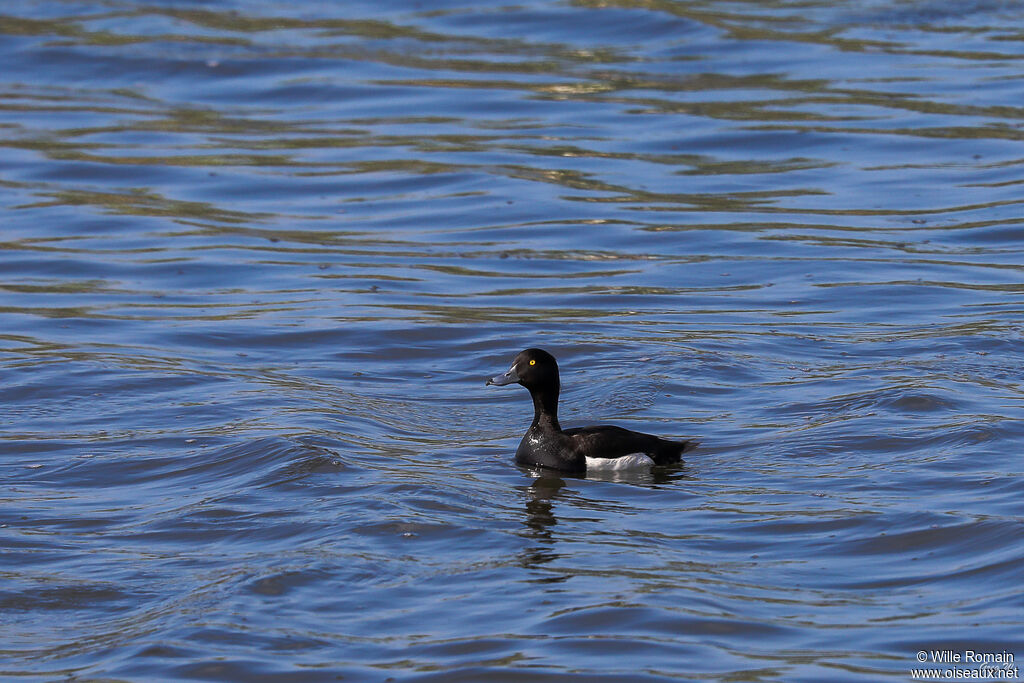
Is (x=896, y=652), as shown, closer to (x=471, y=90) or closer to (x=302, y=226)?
(x=302, y=226)

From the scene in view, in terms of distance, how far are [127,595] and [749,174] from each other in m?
11.0

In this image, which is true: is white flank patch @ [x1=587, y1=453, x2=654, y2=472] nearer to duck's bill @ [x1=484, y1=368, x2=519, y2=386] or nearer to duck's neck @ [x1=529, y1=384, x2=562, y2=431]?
duck's neck @ [x1=529, y1=384, x2=562, y2=431]

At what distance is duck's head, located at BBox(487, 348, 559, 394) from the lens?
403 inches

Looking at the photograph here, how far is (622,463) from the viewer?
9688 millimetres

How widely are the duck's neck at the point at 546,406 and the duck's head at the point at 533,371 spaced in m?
0.02

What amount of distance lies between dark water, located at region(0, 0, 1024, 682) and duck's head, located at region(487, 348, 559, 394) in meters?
0.51

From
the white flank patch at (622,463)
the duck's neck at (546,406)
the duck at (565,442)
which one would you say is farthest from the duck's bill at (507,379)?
the white flank patch at (622,463)

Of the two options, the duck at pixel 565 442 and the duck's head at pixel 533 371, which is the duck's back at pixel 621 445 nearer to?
the duck at pixel 565 442

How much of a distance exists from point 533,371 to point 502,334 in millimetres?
2706

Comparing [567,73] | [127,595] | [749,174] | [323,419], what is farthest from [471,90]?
[127,595]

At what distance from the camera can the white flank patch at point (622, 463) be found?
9648 millimetres

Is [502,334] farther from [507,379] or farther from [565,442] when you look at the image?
[565,442]

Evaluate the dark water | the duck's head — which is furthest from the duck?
the dark water

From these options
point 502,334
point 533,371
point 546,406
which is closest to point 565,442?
point 546,406
